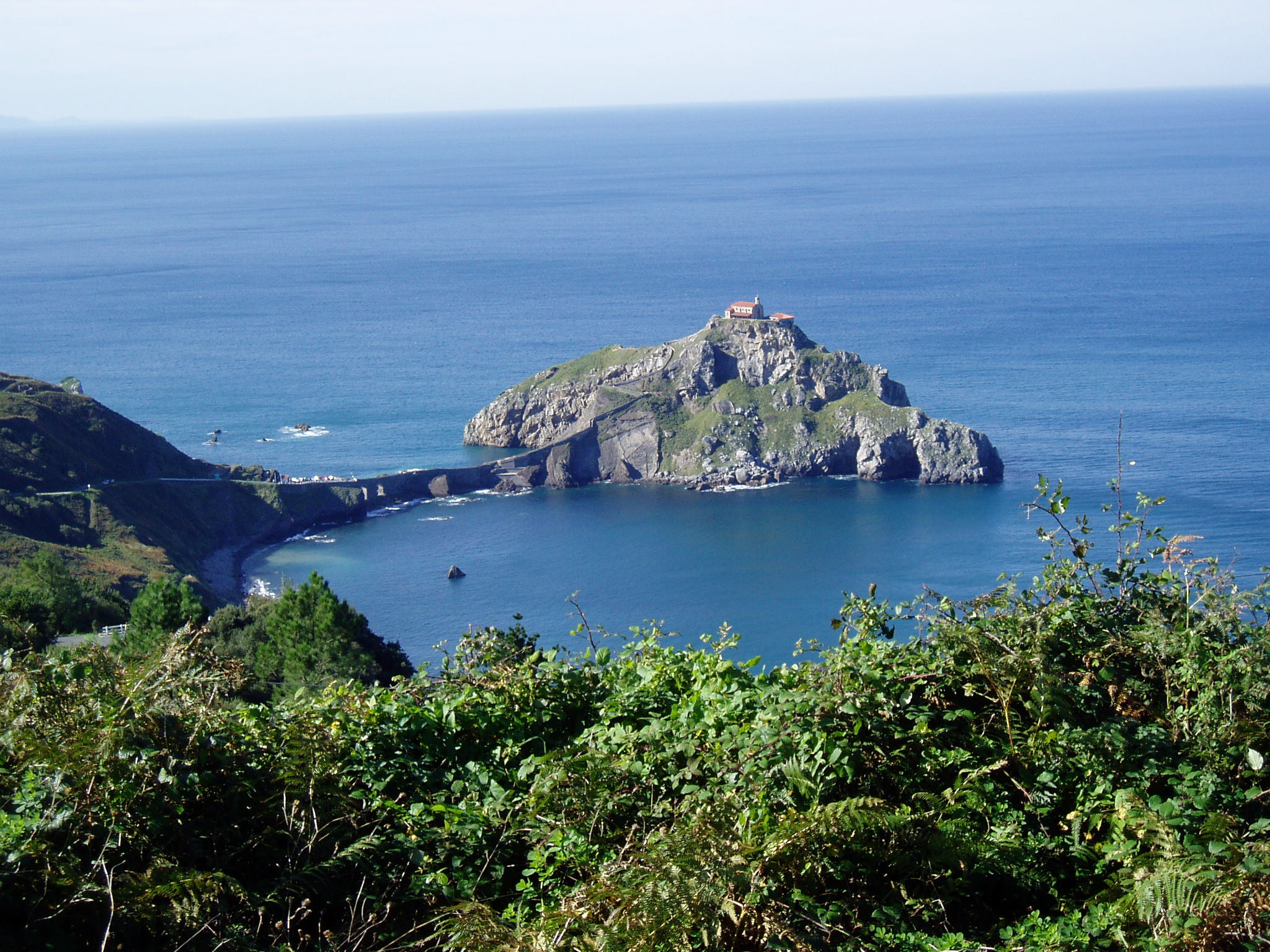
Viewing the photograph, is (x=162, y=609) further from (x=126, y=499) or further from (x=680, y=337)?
(x=680, y=337)

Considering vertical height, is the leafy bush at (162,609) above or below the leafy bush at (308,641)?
above

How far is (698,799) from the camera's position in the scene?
4199mm

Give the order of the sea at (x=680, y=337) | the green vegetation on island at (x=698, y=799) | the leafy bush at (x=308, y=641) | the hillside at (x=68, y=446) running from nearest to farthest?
the green vegetation on island at (x=698, y=799), the leafy bush at (x=308, y=641), the sea at (x=680, y=337), the hillside at (x=68, y=446)

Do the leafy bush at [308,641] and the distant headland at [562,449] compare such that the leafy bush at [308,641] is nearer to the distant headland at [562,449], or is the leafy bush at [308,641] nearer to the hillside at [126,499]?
the hillside at [126,499]

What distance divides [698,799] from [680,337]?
330ft

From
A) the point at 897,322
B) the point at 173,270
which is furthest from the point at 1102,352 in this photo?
the point at 173,270

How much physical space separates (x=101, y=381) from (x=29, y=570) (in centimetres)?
6828

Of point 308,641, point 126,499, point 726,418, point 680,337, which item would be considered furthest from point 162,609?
point 680,337

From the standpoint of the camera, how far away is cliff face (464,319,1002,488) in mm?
75062

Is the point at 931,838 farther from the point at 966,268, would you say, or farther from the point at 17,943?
the point at 966,268

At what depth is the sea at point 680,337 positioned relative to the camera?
59000mm

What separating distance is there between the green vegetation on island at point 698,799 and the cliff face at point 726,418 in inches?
2697

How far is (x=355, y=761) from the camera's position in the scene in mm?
4668

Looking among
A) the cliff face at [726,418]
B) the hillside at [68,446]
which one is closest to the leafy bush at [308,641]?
the hillside at [68,446]
